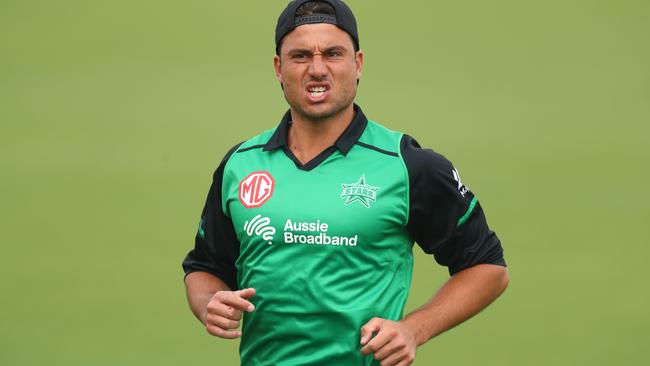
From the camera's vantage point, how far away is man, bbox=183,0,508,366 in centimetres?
205

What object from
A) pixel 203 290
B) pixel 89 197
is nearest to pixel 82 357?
pixel 89 197

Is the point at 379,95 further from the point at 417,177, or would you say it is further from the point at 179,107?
the point at 417,177

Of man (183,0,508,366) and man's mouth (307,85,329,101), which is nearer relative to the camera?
man (183,0,508,366)

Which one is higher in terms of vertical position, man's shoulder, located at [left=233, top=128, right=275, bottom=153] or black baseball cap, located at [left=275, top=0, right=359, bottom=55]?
black baseball cap, located at [left=275, top=0, right=359, bottom=55]

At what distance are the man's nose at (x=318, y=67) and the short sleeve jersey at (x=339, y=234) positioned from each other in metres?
0.13

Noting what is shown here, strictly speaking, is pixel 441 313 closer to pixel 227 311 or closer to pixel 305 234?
pixel 305 234

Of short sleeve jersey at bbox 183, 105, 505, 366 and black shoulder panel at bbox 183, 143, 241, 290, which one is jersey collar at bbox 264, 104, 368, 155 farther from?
black shoulder panel at bbox 183, 143, 241, 290

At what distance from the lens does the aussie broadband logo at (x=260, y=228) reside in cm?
211

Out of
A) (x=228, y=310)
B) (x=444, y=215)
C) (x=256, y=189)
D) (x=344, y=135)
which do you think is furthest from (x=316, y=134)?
(x=228, y=310)

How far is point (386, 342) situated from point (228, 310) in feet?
0.96

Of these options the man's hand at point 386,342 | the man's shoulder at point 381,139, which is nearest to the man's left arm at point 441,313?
the man's hand at point 386,342

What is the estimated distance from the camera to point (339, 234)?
6.79 ft

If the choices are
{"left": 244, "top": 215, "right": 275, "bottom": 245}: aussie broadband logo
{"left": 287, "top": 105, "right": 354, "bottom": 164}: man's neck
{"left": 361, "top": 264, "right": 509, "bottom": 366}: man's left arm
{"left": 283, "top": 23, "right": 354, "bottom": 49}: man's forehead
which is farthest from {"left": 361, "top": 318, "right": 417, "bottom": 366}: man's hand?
{"left": 283, "top": 23, "right": 354, "bottom": 49}: man's forehead

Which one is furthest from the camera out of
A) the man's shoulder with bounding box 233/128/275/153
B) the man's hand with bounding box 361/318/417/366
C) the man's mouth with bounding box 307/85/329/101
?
the man's shoulder with bounding box 233/128/275/153
